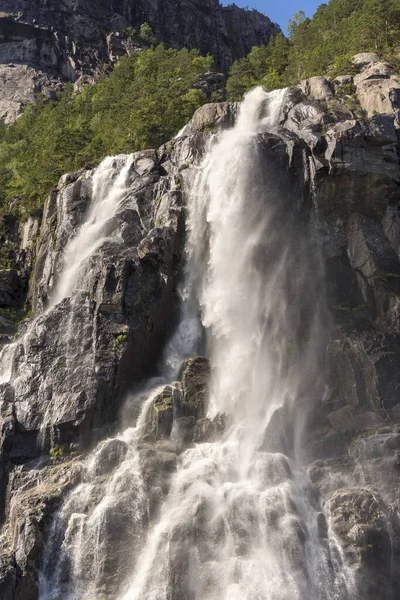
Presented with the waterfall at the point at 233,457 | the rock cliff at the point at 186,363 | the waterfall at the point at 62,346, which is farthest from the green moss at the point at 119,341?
the waterfall at the point at 233,457

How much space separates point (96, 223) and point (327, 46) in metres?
34.5

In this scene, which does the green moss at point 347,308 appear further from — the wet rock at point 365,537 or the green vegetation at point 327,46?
the green vegetation at point 327,46

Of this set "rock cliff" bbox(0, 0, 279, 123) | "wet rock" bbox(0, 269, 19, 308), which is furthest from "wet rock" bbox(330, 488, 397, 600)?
"rock cliff" bbox(0, 0, 279, 123)

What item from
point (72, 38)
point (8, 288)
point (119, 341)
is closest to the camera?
point (119, 341)

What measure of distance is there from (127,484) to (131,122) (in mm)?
32909

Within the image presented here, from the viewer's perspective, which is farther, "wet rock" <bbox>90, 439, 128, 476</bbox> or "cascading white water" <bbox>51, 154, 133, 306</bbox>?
"cascading white water" <bbox>51, 154, 133, 306</bbox>

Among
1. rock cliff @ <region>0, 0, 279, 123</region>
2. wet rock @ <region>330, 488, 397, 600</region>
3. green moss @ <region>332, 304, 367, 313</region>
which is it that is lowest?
wet rock @ <region>330, 488, 397, 600</region>

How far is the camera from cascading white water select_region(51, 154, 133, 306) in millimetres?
33562

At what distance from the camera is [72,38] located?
90000 millimetres

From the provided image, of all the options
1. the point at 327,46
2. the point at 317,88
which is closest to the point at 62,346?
the point at 317,88

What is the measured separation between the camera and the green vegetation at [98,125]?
1841 inches

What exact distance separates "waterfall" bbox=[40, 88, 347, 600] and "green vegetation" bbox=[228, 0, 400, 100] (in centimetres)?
2052

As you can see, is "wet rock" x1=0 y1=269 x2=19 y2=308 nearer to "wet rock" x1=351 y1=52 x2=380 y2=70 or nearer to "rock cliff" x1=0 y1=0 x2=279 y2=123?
"wet rock" x1=351 y1=52 x2=380 y2=70

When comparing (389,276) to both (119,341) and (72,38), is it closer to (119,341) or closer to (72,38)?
(119,341)
